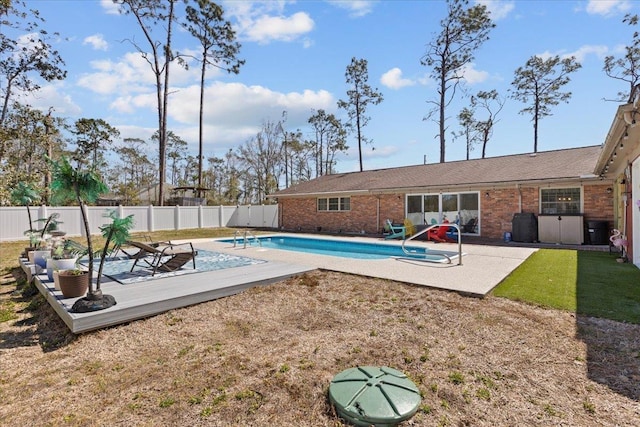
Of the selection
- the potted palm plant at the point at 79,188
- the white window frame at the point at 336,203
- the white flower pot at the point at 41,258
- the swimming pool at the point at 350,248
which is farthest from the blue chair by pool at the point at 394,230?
the white flower pot at the point at 41,258

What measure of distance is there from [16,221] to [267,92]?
16.3m

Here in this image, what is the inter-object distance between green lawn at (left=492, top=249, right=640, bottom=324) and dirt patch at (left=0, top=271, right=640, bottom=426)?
40cm

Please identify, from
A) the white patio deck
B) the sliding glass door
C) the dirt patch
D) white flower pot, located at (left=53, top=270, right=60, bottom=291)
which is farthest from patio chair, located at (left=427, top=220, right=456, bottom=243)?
white flower pot, located at (left=53, top=270, right=60, bottom=291)

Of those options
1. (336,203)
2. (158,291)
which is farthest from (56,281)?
(336,203)

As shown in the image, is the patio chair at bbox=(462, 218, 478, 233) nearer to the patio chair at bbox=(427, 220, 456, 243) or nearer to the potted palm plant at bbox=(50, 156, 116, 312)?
the patio chair at bbox=(427, 220, 456, 243)

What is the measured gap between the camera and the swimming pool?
871 centimetres

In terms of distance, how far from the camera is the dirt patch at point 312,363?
7.94ft

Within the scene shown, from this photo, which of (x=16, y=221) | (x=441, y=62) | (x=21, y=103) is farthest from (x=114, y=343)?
(x=441, y=62)

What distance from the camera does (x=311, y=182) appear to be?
21.5 m

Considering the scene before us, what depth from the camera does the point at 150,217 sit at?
1848 cm

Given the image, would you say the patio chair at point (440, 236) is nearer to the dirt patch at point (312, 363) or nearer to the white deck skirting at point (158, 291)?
the white deck skirting at point (158, 291)

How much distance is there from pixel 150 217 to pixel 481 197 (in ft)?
56.4

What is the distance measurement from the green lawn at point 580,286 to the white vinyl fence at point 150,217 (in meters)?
12.3

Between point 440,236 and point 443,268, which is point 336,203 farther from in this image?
point 443,268
